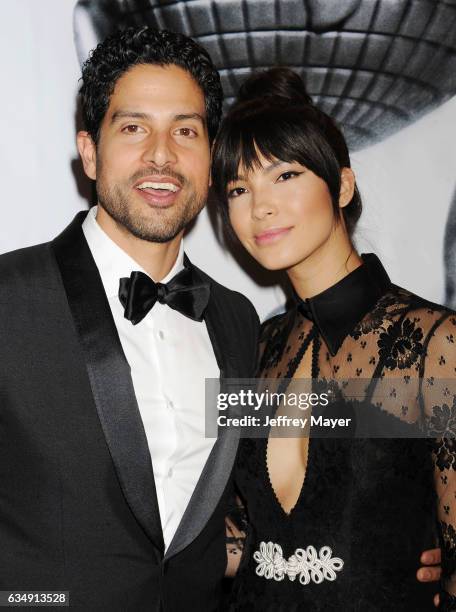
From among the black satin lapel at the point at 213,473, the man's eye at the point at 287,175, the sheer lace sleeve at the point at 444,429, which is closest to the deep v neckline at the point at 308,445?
the black satin lapel at the point at 213,473

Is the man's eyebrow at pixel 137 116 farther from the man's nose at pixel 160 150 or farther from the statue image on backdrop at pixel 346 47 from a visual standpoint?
the statue image on backdrop at pixel 346 47

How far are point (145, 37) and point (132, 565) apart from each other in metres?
1.63

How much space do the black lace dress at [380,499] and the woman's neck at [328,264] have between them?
0.25 meters

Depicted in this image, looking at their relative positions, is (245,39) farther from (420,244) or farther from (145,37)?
(420,244)

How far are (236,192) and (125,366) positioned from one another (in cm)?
→ 79

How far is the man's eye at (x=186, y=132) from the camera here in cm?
227

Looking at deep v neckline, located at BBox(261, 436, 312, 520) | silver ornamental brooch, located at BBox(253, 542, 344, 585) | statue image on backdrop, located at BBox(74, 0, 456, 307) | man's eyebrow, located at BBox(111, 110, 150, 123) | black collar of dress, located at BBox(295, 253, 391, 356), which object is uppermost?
statue image on backdrop, located at BBox(74, 0, 456, 307)

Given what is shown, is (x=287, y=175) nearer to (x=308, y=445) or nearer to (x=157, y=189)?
(x=157, y=189)

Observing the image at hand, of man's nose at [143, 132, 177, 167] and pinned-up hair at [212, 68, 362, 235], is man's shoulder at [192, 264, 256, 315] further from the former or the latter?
man's nose at [143, 132, 177, 167]

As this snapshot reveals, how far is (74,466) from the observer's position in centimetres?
191

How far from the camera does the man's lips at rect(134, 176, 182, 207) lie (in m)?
2.19

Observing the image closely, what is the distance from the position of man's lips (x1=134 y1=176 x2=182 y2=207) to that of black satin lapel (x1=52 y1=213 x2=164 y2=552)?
0.42 metres

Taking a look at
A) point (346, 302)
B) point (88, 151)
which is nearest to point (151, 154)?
point (88, 151)

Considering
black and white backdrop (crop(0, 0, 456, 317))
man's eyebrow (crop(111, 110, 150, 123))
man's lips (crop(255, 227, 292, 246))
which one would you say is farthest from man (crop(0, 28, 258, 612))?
black and white backdrop (crop(0, 0, 456, 317))
